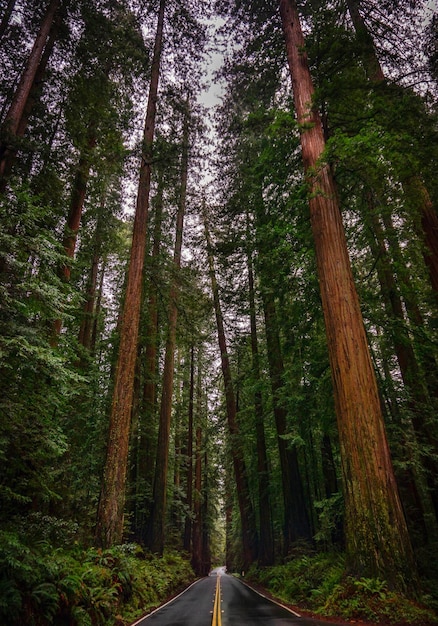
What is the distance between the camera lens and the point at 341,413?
6.01 meters

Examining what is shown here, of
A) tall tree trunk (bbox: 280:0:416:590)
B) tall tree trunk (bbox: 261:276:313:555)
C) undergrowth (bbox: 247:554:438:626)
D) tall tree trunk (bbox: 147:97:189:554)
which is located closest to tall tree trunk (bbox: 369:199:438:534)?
tall tree trunk (bbox: 280:0:416:590)

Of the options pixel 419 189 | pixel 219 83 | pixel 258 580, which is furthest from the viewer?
pixel 258 580

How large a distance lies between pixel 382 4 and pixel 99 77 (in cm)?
811

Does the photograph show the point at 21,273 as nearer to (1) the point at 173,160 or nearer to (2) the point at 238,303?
(1) the point at 173,160

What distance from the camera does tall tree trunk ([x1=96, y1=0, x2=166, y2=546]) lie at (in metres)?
7.44

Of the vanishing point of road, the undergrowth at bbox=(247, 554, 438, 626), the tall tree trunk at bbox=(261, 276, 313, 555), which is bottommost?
the vanishing point of road

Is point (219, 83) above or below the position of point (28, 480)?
above

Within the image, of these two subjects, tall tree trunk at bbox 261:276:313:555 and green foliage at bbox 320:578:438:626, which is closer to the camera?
green foliage at bbox 320:578:438:626

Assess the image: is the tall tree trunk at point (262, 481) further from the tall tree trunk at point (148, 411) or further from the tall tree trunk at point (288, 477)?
the tall tree trunk at point (148, 411)

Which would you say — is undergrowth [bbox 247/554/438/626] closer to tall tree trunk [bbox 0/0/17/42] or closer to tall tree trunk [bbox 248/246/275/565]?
tall tree trunk [bbox 248/246/275/565]

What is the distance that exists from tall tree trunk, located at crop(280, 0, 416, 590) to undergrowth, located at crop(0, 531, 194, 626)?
428 centimetres

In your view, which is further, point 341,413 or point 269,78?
point 269,78

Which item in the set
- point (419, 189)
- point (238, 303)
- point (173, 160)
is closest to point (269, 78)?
point (173, 160)

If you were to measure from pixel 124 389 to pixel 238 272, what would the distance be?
907cm
